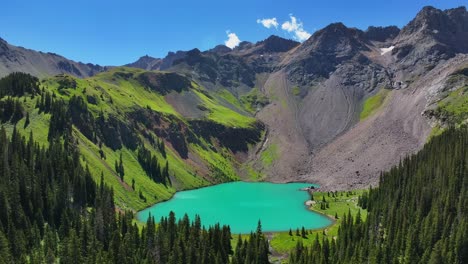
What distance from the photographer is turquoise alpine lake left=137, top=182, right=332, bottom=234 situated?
462 ft

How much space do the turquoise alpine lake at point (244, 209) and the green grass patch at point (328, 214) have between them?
427cm

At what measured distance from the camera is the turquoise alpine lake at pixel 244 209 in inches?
5546

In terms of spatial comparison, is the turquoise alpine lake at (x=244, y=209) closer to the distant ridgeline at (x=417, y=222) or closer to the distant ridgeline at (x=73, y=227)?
the distant ridgeline at (x=73, y=227)

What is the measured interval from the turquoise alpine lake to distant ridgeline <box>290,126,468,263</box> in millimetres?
23504

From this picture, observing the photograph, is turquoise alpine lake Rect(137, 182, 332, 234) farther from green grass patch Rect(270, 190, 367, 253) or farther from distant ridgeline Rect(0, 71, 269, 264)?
distant ridgeline Rect(0, 71, 269, 264)

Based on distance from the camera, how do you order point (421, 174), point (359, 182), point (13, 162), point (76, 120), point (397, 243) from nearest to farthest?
point (397, 243)
point (13, 162)
point (421, 174)
point (76, 120)
point (359, 182)

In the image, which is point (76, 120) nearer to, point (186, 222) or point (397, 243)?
point (186, 222)

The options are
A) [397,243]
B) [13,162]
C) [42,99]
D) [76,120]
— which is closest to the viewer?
[397,243]

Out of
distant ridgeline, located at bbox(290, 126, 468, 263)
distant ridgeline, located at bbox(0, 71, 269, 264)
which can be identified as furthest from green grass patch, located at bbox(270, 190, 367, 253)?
distant ridgeline, located at bbox(0, 71, 269, 264)

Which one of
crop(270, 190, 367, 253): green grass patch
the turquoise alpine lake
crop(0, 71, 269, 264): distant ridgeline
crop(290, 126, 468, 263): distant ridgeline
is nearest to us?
crop(290, 126, 468, 263): distant ridgeline

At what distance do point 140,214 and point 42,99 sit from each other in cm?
5861

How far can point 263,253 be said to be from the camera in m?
101

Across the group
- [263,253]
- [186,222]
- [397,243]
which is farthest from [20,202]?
[397,243]

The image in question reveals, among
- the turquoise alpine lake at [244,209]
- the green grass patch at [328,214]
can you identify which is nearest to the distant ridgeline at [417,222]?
the green grass patch at [328,214]
